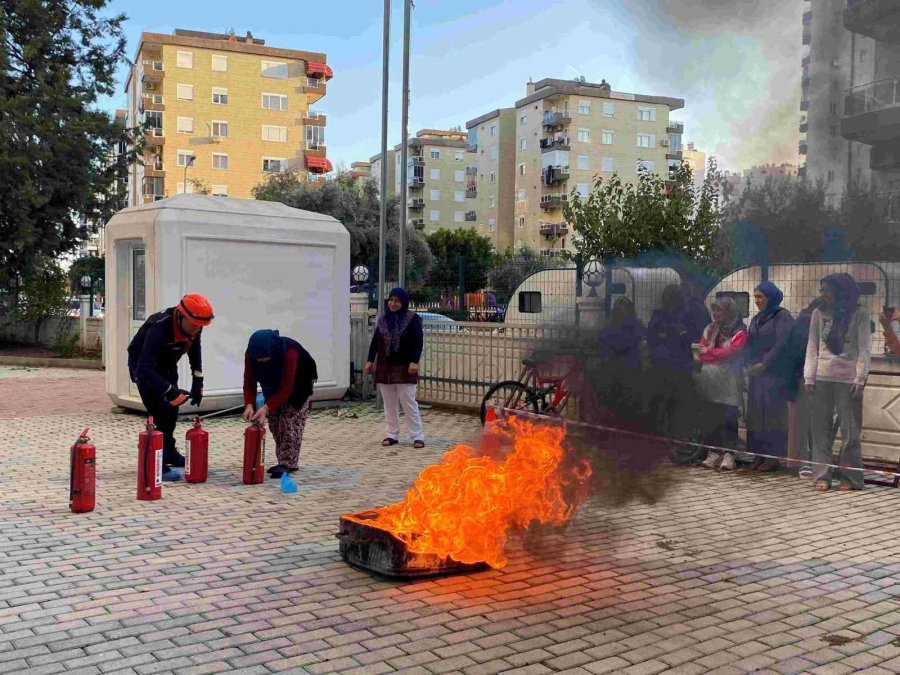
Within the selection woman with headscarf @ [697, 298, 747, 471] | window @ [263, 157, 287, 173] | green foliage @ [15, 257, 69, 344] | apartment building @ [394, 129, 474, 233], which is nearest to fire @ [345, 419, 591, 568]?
woman with headscarf @ [697, 298, 747, 471]

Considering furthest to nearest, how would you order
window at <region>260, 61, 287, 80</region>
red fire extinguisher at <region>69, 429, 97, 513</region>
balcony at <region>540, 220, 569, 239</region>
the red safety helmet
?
balcony at <region>540, 220, 569, 239</region> < window at <region>260, 61, 287, 80</region> < the red safety helmet < red fire extinguisher at <region>69, 429, 97, 513</region>

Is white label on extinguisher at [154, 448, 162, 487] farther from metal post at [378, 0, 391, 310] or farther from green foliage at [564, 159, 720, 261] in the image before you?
metal post at [378, 0, 391, 310]

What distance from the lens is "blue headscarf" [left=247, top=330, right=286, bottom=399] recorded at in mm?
7875

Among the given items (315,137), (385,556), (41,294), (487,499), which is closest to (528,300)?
(487,499)

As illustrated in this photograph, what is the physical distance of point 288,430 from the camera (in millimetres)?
8297

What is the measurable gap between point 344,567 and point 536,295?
246 inches

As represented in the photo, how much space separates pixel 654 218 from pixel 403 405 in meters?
4.41

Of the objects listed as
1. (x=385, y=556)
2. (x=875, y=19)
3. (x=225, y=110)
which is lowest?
(x=385, y=556)

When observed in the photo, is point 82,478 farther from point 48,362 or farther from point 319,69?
point 319,69

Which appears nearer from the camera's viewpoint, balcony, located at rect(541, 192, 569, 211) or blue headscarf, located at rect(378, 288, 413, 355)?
blue headscarf, located at rect(378, 288, 413, 355)

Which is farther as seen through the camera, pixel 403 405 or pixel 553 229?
pixel 553 229

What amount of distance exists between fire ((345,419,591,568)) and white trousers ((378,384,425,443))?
15.3ft

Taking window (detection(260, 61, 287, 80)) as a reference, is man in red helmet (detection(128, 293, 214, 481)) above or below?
below

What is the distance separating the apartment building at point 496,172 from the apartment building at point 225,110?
66.7 ft
